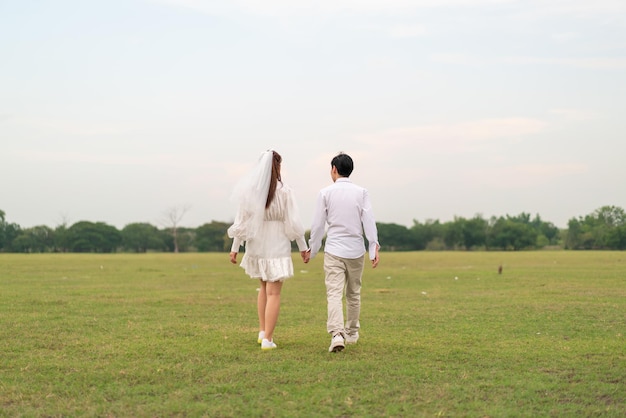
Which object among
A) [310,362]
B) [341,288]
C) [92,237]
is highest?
[92,237]

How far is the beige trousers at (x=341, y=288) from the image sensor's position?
7.50 meters

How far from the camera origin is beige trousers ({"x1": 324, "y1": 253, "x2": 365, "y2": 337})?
7.50 metres

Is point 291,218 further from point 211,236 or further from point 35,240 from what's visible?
point 211,236

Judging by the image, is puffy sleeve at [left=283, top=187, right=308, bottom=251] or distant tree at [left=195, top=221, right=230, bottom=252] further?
distant tree at [left=195, top=221, right=230, bottom=252]

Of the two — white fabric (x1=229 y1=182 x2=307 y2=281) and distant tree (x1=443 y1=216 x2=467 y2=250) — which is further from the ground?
distant tree (x1=443 y1=216 x2=467 y2=250)

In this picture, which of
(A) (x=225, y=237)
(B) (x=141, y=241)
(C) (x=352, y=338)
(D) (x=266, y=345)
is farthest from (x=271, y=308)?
(B) (x=141, y=241)

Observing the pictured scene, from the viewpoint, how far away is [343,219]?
25.4ft

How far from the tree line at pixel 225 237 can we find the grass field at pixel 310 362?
9783cm

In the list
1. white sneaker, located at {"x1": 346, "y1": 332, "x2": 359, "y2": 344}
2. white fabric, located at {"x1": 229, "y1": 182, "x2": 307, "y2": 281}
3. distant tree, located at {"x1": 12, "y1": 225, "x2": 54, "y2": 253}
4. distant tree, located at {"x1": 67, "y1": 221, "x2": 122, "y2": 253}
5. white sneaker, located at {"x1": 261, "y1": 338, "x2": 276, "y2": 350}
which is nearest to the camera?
white sneaker, located at {"x1": 261, "y1": 338, "x2": 276, "y2": 350}

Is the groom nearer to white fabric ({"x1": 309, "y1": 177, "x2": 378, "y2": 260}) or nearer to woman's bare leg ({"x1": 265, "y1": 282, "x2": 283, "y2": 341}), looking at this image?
white fabric ({"x1": 309, "y1": 177, "x2": 378, "y2": 260})

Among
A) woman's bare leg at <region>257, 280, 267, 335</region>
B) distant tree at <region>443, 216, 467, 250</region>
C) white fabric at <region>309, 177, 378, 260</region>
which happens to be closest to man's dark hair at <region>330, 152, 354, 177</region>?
white fabric at <region>309, 177, 378, 260</region>

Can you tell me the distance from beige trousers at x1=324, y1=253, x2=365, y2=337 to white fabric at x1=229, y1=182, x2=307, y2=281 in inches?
17.1

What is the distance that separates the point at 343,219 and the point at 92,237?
111 m

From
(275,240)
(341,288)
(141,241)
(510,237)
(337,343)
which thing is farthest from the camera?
(510,237)
